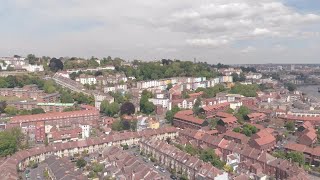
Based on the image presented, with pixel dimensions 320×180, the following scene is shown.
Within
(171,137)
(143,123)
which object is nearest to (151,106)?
(143,123)

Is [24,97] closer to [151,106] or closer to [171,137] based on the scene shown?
[151,106]

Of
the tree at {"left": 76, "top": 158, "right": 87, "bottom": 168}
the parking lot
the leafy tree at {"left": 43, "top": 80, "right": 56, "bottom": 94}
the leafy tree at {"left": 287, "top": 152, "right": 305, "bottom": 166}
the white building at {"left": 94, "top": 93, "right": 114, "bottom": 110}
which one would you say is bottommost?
the parking lot

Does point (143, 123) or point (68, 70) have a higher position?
point (68, 70)

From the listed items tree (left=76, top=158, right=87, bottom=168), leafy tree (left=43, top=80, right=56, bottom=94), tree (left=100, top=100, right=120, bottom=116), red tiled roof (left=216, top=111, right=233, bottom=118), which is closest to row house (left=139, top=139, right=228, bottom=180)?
tree (left=76, top=158, right=87, bottom=168)

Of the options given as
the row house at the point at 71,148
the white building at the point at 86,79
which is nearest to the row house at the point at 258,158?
the row house at the point at 71,148

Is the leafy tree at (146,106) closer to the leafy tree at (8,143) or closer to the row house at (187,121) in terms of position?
the row house at (187,121)

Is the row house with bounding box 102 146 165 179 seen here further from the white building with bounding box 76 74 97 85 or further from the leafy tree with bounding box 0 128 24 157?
the white building with bounding box 76 74 97 85
